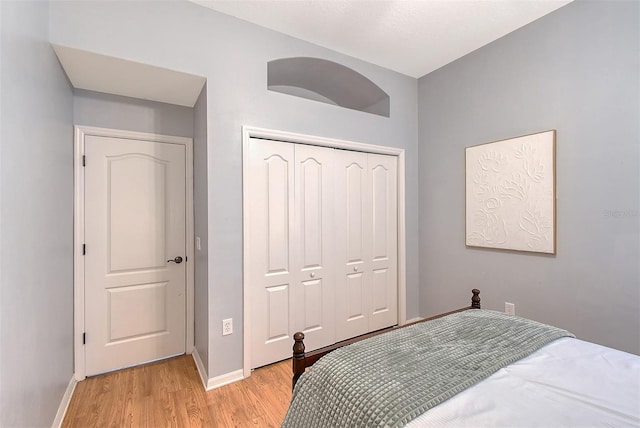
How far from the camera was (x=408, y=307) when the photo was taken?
10.1 ft

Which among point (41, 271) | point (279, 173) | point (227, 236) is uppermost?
point (279, 173)

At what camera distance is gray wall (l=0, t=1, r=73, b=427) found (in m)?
1.10

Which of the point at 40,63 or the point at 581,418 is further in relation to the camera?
the point at 40,63

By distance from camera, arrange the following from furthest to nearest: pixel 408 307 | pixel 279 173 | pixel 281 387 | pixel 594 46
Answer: pixel 408 307, pixel 279 173, pixel 281 387, pixel 594 46

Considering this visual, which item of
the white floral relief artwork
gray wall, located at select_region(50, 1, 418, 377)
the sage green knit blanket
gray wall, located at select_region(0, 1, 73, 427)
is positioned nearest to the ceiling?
gray wall, located at select_region(50, 1, 418, 377)

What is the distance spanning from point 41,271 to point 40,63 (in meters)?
1.08

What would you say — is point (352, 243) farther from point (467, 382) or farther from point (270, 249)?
point (467, 382)

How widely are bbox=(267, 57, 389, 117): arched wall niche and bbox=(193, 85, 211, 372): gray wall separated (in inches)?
32.0

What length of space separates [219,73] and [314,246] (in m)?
1.55

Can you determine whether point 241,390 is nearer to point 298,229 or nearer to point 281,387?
point 281,387

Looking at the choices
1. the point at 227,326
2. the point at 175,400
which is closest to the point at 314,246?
the point at 227,326

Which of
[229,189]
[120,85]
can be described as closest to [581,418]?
[229,189]

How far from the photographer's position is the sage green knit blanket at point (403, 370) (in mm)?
914

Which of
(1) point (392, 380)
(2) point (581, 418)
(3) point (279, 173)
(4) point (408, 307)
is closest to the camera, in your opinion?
(2) point (581, 418)
